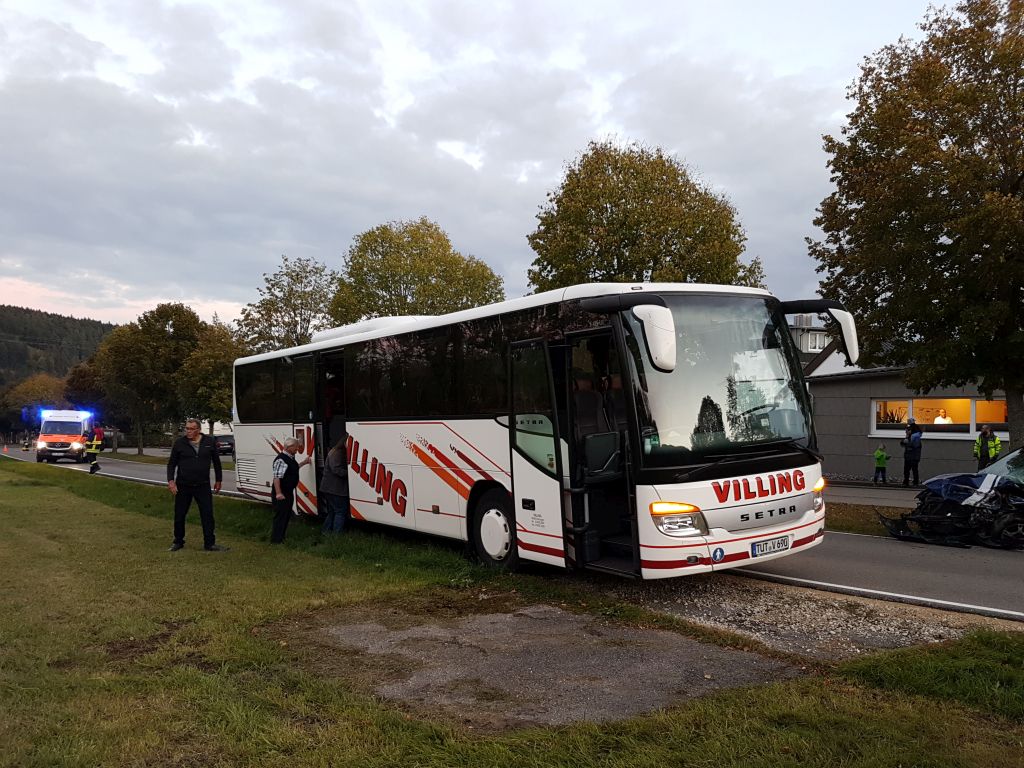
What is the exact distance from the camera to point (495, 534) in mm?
8844

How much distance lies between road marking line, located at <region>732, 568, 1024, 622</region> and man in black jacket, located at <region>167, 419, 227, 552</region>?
22.7 feet

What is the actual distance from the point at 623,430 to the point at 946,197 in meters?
11.6

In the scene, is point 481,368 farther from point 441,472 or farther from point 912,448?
point 912,448

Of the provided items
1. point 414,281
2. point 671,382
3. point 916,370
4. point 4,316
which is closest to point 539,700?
point 671,382

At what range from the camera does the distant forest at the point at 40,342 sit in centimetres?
15125

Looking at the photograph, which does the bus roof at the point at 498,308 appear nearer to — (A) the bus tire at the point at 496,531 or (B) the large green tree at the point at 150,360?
(A) the bus tire at the point at 496,531

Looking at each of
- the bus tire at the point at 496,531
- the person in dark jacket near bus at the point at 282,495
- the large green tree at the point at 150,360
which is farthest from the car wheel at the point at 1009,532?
the large green tree at the point at 150,360

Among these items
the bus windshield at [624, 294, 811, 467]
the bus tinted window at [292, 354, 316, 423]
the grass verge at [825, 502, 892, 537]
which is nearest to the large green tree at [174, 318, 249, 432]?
the bus tinted window at [292, 354, 316, 423]

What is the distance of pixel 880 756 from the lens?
12.3 feet

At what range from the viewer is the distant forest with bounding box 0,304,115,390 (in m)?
151

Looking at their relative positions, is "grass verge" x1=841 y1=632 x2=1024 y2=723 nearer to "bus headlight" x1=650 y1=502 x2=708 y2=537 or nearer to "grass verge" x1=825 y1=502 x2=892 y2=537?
"bus headlight" x1=650 y1=502 x2=708 y2=537

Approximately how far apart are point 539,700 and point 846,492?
705 inches

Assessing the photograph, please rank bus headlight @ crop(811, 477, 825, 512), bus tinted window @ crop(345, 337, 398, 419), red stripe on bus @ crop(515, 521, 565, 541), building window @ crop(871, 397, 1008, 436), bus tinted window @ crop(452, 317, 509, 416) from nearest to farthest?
red stripe on bus @ crop(515, 521, 565, 541) → bus headlight @ crop(811, 477, 825, 512) → bus tinted window @ crop(452, 317, 509, 416) → bus tinted window @ crop(345, 337, 398, 419) → building window @ crop(871, 397, 1008, 436)

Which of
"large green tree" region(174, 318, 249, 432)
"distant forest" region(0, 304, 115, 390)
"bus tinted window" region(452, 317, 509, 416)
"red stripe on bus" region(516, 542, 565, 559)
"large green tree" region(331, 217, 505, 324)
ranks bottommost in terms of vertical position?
"red stripe on bus" region(516, 542, 565, 559)
